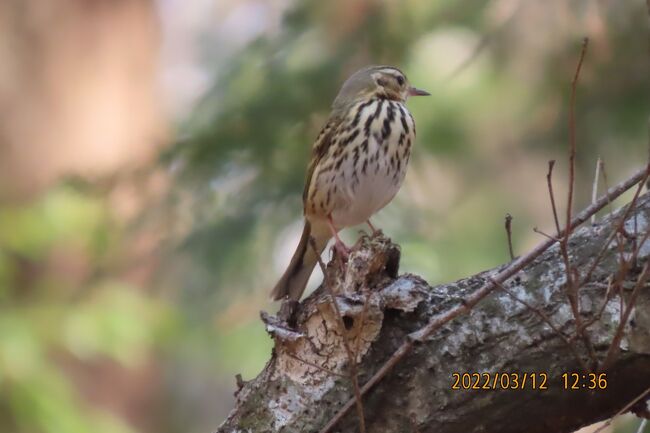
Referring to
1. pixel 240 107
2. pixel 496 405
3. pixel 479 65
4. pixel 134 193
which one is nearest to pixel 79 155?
pixel 134 193

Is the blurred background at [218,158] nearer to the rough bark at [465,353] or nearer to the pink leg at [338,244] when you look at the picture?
the pink leg at [338,244]

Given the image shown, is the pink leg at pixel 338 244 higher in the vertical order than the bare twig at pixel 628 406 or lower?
higher

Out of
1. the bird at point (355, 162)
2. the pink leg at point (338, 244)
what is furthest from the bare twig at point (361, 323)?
the bird at point (355, 162)

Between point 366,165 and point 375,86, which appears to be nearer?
point 366,165

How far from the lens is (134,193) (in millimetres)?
5016

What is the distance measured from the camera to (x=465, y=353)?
2377 millimetres

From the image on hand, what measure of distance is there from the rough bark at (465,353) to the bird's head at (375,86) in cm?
150

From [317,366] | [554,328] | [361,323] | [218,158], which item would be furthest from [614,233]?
[218,158]

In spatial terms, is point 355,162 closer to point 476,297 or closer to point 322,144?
point 322,144

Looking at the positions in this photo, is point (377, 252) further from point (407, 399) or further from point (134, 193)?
point (134, 193)

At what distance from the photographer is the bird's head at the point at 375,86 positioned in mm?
3914
